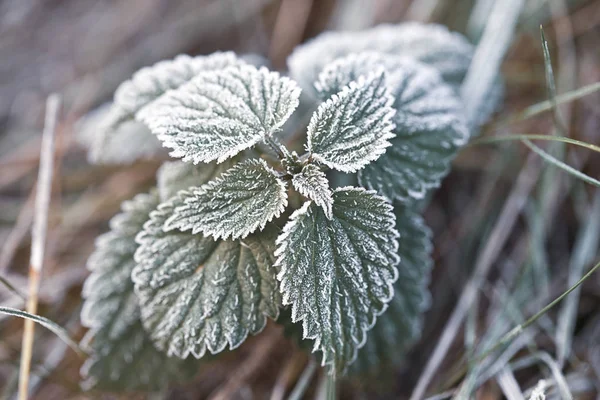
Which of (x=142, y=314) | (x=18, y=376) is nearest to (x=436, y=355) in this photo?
(x=142, y=314)

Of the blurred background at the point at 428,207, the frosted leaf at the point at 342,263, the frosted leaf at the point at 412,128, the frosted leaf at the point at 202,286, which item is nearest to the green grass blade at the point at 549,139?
the frosted leaf at the point at 412,128

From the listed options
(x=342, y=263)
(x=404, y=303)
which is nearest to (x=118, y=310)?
(x=342, y=263)

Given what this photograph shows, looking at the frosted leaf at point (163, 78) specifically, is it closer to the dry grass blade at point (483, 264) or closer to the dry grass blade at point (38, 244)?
the dry grass blade at point (38, 244)

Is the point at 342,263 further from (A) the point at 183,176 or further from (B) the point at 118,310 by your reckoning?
(B) the point at 118,310

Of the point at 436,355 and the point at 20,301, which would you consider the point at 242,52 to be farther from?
the point at 436,355

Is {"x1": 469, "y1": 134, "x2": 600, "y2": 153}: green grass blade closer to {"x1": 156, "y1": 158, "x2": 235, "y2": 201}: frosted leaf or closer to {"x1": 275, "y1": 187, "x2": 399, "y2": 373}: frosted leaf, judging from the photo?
{"x1": 275, "y1": 187, "x2": 399, "y2": 373}: frosted leaf

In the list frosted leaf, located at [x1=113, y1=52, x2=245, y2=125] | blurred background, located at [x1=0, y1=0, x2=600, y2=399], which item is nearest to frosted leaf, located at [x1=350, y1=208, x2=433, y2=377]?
blurred background, located at [x1=0, y1=0, x2=600, y2=399]
